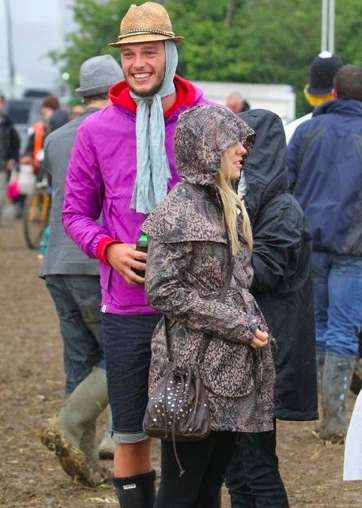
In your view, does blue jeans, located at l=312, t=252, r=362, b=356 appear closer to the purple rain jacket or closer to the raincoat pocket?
the purple rain jacket

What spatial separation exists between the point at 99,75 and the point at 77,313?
3.65 ft

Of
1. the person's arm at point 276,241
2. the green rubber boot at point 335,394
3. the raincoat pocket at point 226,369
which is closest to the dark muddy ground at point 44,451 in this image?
the green rubber boot at point 335,394

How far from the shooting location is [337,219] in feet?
24.5

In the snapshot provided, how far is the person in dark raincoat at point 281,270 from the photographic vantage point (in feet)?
17.0

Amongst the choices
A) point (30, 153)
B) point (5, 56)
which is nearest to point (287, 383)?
point (30, 153)

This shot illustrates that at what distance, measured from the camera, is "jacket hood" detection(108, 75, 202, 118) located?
5051 millimetres

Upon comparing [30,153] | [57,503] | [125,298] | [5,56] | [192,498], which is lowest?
[5,56]

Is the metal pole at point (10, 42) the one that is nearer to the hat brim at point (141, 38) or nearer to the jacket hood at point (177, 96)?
the jacket hood at point (177, 96)

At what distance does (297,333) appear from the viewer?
5281 mm

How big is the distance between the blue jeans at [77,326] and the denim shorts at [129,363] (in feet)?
5.74

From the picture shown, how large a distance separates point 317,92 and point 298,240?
340 cm

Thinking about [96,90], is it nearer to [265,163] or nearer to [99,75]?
[99,75]

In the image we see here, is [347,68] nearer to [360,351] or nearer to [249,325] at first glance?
[360,351]

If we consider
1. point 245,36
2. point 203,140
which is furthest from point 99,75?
point 245,36
